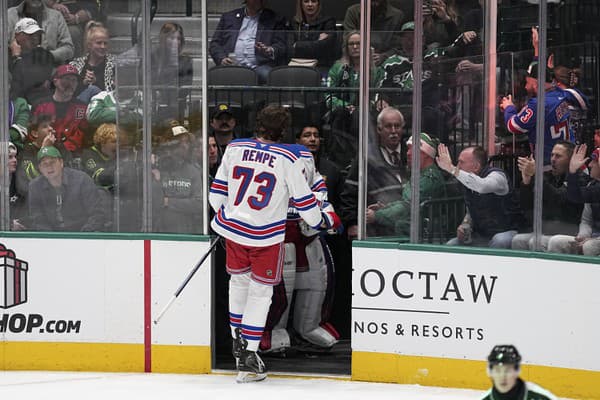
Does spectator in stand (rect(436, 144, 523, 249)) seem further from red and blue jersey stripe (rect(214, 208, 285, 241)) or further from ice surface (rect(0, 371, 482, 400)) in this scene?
red and blue jersey stripe (rect(214, 208, 285, 241))

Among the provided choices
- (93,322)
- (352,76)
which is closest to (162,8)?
(352,76)

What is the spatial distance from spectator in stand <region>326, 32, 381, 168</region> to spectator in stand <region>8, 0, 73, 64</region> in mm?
1572

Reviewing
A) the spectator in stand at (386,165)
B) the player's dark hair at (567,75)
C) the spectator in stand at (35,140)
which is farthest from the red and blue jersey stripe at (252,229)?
the player's dark hair at (567,75)

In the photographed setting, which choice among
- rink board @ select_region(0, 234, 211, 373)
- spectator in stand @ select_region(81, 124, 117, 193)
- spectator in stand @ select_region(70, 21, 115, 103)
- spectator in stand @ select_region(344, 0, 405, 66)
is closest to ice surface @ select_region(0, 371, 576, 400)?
rink board @ select_region(0, 234, 211, 373)

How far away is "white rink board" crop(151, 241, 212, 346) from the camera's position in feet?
24.5

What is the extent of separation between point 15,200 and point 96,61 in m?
0.88

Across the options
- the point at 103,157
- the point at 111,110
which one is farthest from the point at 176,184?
the point at 111,110

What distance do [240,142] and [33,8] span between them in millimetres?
1400

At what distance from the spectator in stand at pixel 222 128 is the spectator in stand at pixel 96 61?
661 mm

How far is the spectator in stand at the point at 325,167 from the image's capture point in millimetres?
7922

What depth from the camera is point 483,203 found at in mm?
7125

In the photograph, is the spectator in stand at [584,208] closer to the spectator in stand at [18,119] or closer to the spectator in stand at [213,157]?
the spectator in stand at [213,157]

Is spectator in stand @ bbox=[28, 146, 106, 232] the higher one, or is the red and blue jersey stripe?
spectator in stand @ bbox=[28, 146, 106, 232]

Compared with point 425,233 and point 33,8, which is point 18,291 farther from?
point 425,233
